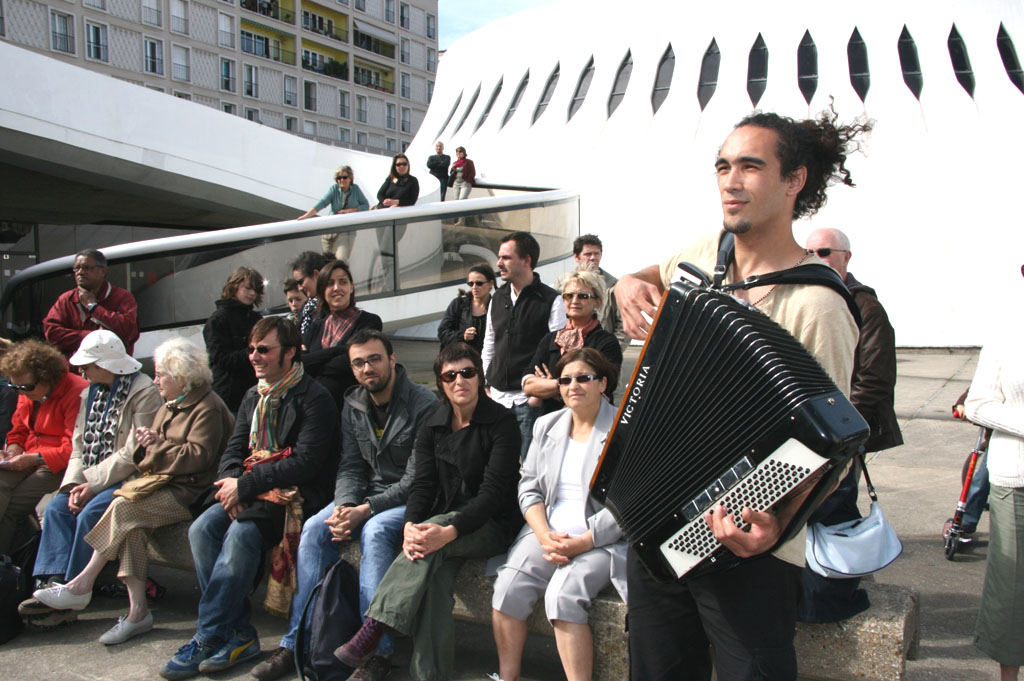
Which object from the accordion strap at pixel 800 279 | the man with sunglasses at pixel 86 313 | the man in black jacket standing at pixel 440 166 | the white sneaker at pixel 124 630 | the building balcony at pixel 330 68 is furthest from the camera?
the building balcony at pixel 330 68

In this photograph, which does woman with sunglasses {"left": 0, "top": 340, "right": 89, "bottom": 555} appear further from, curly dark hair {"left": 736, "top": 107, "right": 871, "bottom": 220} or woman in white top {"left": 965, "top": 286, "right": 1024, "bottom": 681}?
woman in white top {"left": 965, "top": 286, "right": 1024, "bottom": 681}

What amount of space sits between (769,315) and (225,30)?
57.4m

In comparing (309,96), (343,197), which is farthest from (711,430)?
(309,96)

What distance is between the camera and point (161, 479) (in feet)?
14.3

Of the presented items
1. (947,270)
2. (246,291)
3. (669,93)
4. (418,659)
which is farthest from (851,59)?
(418,659)

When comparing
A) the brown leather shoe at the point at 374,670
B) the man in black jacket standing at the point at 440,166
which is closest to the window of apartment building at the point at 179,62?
the man in black jacket standing at the point at 440,166

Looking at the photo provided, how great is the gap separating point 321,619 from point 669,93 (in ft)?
66.7

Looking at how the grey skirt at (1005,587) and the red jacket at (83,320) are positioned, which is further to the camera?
the red jacket at (83,320)

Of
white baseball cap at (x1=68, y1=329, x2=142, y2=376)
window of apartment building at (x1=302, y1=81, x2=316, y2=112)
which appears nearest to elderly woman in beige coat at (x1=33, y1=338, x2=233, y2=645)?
white baseball cap at (x1=68, y1=329, x2=142, y2=376)

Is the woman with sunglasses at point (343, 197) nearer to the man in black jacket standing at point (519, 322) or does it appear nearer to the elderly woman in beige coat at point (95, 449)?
the man in black jacket standing at point (519, 322)

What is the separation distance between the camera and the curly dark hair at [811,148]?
6.57 feet

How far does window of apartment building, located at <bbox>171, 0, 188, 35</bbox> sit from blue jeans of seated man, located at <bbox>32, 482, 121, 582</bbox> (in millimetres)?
51874

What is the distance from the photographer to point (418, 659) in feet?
11.4

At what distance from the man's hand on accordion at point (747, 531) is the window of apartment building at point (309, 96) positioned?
6120cm
